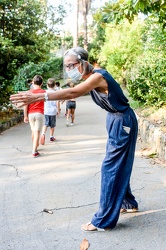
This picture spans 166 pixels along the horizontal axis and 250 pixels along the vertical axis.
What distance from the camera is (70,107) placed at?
10609mm

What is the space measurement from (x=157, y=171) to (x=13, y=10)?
29.5 ft

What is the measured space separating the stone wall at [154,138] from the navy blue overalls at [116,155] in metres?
2.90

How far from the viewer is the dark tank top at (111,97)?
3.10 m

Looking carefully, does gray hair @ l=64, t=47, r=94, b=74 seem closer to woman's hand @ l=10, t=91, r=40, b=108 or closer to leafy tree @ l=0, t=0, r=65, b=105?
woman's hand @ l=10, t=91, r=40, b=108

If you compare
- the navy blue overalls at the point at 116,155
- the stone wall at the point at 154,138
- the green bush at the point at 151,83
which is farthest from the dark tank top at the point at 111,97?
the green bush at the point at 151,83

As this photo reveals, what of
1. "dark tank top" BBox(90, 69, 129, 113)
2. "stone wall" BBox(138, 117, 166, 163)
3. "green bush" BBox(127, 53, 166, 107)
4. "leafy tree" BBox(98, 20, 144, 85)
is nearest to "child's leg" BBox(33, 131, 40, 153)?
"stone wall" BBox(138, 117, 166, 163)

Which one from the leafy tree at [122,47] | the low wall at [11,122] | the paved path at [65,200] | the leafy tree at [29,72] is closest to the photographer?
the paved path at [65,200]

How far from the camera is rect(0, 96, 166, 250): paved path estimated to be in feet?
10.6

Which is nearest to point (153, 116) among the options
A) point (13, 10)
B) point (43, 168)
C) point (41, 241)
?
point (43, 168)

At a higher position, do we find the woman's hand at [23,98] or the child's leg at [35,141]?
the woman's hand at [23,98]

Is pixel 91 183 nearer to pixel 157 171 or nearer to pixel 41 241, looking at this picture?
pixel 157 171

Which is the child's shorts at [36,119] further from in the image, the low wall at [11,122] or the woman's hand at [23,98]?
the woman's hand at [23,98]

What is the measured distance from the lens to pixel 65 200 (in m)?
4.29

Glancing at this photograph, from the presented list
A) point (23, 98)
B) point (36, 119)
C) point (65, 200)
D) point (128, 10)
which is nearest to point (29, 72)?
point (36, 119)
